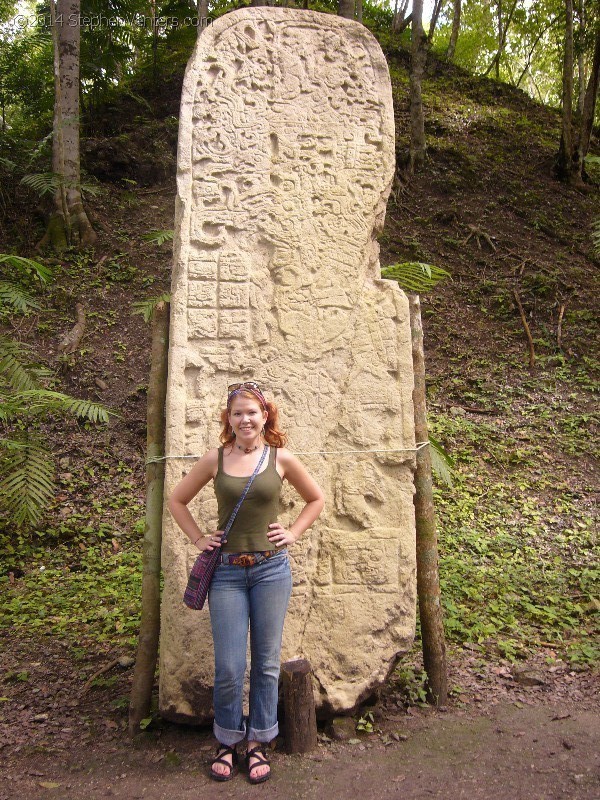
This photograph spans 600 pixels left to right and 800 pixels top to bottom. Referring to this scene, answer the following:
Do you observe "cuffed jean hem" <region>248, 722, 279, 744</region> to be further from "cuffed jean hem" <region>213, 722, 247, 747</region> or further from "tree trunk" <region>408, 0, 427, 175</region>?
"tree trunk" <region>408, 0, 427, 175</region>

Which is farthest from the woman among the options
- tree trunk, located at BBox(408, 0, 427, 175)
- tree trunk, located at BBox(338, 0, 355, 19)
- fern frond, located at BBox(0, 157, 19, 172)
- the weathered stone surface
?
tree trunk, located at BBox(408, 0, 427, 175)

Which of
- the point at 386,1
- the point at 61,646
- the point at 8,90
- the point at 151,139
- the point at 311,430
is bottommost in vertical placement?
the point at 61,646

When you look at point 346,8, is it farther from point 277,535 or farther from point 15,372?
point 277,535

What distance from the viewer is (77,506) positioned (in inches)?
244

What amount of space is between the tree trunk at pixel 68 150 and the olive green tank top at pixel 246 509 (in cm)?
660

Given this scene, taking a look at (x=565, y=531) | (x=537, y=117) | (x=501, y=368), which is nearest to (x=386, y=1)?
(x=537, y=117)

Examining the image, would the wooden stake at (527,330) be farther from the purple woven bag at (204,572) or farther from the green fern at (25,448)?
the purple woven bag at (204,572)

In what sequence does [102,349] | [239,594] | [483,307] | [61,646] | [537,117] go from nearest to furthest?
[239,594], [61,646], [102,349], [483,307], [537,117]

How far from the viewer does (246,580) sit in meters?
3.09

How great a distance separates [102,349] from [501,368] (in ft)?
14.6

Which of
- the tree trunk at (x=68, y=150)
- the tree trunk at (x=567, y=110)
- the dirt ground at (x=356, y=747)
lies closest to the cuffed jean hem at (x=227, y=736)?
the dirt ground at (x=356, y=747)

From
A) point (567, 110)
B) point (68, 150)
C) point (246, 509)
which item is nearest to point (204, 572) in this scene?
point (246, 509)

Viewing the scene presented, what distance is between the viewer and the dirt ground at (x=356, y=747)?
3062mm

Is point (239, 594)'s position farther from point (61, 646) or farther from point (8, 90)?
point (8, 90)
